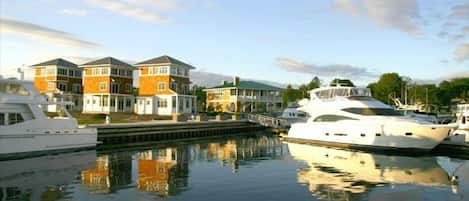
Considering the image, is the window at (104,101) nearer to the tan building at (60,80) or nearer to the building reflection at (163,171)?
the tan building at (60,80)

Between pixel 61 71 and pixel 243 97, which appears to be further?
pixel 243 97

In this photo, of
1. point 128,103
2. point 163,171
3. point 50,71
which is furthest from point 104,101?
point 163,171

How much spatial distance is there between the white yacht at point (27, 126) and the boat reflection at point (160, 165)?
116 inches

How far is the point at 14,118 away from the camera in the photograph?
25.2 meters

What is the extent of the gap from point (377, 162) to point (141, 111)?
39.3 metres

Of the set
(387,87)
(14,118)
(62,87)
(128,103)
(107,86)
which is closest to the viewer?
(14,118)

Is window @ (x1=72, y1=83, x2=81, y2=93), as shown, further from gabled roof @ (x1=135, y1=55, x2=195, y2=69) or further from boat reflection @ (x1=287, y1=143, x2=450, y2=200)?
boat reflection @ (x1=287, y1=143, x2=450, y2=200)

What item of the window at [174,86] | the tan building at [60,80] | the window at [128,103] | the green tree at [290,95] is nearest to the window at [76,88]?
the tan building at [60,80]

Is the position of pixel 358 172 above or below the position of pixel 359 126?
below

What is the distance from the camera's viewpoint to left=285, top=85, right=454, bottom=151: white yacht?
27.2 metres

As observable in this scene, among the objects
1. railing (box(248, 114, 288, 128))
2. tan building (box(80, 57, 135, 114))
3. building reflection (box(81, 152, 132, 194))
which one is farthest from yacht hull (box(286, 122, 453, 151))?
tan building (box(80, 57, 135, 114))

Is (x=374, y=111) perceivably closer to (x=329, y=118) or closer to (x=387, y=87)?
(x=329, y=118)

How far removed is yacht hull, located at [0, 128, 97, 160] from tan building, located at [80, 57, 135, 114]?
87.6ft

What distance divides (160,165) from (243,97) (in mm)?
56755
